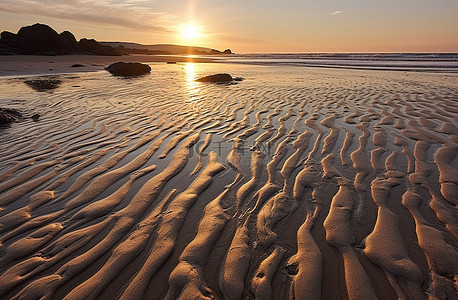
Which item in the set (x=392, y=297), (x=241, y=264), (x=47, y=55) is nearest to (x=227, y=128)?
(x=241, y=264)

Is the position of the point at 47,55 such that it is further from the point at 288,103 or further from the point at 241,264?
the point at 241,264

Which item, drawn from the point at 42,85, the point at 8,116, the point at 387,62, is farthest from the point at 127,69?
the point at 387,62

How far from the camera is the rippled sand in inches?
72.2

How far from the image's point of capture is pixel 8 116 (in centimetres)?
585

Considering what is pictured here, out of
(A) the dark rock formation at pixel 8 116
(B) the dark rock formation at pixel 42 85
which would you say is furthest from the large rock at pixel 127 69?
(A) the dark rock formation at pixel 8 116

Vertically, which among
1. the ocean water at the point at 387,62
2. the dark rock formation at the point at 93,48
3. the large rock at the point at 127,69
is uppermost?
the dark rock formation at the point at 93,48

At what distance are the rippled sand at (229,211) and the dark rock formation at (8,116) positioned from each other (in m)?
0.70

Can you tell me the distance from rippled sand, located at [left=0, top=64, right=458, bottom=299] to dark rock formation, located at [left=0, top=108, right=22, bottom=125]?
2.31 ft

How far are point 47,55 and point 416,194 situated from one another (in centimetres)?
4515

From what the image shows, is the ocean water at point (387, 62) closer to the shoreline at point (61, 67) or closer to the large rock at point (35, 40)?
the shoreline at point (61, 67)

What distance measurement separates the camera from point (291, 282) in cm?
182

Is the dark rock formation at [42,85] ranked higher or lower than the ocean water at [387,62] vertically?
lower

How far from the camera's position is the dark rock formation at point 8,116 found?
5.62 meters

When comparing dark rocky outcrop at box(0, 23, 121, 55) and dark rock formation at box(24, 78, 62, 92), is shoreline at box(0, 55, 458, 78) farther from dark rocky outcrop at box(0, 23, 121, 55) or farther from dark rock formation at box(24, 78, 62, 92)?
dark rocky outcrop at box(0, 23, 121, 55)
